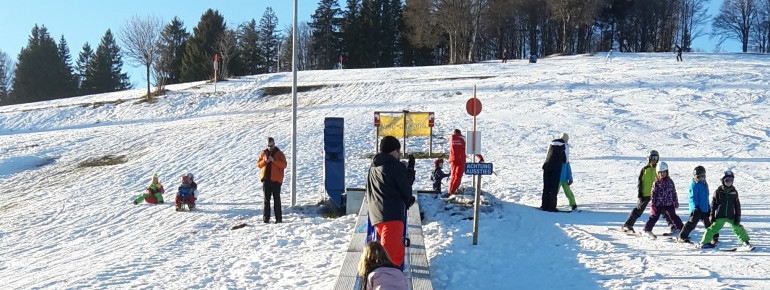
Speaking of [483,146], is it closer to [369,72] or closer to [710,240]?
[710,240]

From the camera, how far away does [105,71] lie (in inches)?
2832

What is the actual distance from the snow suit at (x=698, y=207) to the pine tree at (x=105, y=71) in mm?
73558

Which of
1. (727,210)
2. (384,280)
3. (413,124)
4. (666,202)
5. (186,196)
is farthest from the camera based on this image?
(413,124)

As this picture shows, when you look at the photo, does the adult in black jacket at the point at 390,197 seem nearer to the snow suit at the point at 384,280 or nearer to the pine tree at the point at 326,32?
the snow suit at the point at 384,280

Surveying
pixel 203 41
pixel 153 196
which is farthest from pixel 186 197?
pixel 203 41

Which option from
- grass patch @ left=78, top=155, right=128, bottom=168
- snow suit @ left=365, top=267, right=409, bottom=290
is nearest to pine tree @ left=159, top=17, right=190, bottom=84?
grass patch @ left=78, top=155, right=128, bottom=168

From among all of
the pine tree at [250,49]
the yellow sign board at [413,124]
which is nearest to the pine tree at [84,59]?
the pine tree at [250,49]

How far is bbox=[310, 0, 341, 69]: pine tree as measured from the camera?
70500 mm

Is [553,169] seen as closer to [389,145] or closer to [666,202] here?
[666,202]

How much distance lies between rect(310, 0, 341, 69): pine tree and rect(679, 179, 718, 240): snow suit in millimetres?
62673

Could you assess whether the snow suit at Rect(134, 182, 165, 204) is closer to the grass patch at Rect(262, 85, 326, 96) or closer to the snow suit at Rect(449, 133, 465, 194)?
the snow suit at Rect(449, 133, 465, 194)

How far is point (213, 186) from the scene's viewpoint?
1639cm

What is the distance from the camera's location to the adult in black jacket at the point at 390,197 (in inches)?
268

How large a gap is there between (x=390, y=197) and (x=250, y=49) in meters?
67.4
